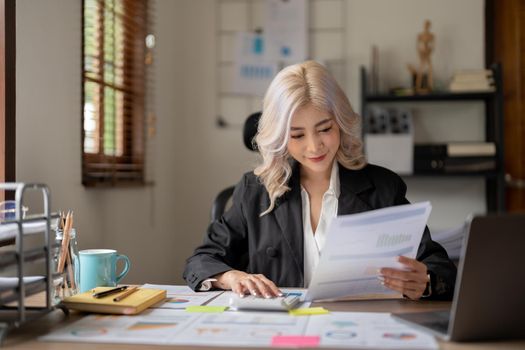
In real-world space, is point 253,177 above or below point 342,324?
above

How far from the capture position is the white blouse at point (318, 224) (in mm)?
1839

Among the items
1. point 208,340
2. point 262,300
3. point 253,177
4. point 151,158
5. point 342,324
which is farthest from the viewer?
point 151,158

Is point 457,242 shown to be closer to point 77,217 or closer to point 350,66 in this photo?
point 77,217

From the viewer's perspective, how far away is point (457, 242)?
2268 mm

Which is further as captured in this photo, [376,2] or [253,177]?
[376,2]

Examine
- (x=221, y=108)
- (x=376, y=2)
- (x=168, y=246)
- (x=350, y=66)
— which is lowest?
(x=168, y=246)

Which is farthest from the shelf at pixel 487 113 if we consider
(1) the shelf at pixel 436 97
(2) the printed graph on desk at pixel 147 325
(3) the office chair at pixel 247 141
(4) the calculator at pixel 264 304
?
(2) the printed graph on desk at pixel 147 325

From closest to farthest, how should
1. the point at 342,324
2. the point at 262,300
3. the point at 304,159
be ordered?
the point at 342,324
the point at 262,300
the point at 304,159

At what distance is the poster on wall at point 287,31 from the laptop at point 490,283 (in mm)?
2719

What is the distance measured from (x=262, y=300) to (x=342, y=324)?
23 cm

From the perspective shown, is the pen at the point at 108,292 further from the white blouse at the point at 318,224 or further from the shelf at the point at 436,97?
the shelf at the point at 436,97

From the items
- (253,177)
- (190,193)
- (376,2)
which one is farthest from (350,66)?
(253,177)

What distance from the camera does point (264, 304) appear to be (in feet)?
4.24

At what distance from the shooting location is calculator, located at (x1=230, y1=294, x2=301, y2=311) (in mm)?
1275
